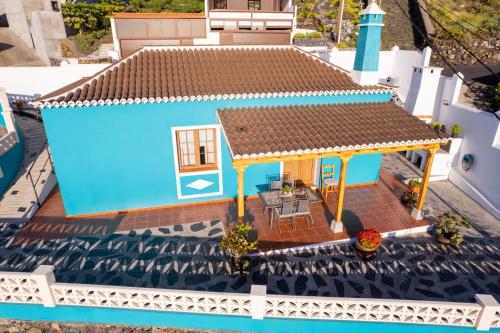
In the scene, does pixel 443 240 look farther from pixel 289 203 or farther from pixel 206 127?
pixel 206 127

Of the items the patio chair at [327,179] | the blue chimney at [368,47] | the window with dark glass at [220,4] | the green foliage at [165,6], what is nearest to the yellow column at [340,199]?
the patio chair at [327,179]

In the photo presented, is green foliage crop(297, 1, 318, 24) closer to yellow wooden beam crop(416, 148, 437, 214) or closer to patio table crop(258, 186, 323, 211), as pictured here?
yellow wooden beam crop(416, 148, 437, 214)

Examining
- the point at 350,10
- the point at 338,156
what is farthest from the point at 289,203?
the point at 350,10

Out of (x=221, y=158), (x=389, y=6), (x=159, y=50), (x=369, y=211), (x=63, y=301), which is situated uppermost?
(x=389, y=6)

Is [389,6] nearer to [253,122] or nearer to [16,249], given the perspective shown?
[253,122]

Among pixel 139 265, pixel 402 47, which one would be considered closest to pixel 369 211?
pixel 139 265

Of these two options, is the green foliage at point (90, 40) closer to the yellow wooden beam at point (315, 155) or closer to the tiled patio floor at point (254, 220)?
the tiled patio floor at point (254, 220)

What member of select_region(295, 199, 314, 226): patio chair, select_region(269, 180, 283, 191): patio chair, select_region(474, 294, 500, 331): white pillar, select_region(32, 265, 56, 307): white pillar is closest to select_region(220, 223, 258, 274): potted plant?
select_region(295, 199, 314, 226): patio chair
